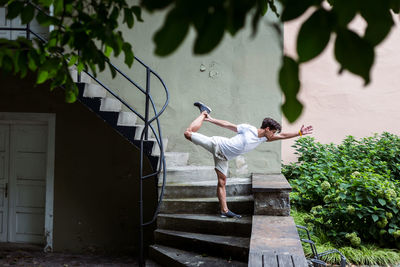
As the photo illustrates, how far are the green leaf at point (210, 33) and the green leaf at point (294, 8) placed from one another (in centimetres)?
17

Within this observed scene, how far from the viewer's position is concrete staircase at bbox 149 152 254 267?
5.13m

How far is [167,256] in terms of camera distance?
5340 mm

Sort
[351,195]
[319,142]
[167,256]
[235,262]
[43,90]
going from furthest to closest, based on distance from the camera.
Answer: [319,142] < [43,90] < [351,195] < [167,256] < [235,262]

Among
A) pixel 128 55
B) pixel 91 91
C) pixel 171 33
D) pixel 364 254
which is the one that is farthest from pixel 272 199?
pixel 171 33

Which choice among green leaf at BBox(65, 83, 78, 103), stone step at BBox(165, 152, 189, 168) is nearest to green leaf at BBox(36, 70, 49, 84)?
green leaf at BBox(65, 83, 78, 103)

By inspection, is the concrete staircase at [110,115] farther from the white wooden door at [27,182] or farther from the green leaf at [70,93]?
the green leaf at [70,93]

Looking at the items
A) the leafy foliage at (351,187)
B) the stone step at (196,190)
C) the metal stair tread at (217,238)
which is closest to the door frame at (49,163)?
the stone step at (196,190)

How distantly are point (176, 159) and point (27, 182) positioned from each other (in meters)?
2.65

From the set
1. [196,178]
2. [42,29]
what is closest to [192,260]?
[196,178]

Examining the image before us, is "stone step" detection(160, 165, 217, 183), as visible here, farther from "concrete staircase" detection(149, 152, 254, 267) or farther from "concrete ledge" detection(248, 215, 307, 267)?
"concrete ledge" detection(248, 215, 307, 267)

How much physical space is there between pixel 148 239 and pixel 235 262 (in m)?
2.67

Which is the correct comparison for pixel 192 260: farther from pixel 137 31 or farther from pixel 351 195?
pixel 137 31

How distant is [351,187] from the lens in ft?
21.3

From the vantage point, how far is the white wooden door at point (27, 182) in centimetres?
751
